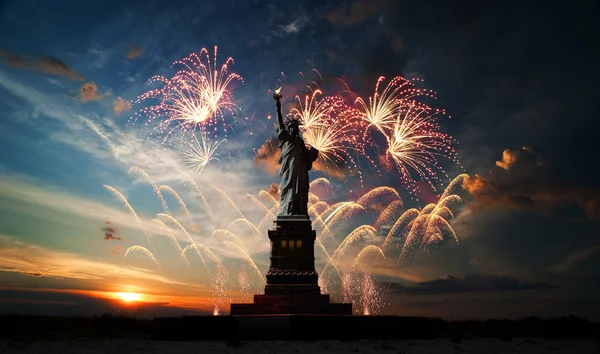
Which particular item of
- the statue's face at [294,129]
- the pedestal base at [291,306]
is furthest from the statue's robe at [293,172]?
the pedestal base at [291,306]

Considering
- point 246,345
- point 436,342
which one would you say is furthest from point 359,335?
point 246,345

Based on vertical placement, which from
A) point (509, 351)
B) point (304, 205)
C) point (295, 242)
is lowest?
point (509, 351)

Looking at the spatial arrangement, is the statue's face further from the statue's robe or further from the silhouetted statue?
the statue's robe

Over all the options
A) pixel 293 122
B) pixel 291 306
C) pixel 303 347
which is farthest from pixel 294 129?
pixel 303 347

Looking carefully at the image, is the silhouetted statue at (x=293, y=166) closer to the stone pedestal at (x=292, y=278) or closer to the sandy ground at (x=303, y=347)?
the stone pedestal at (x=292, y=278)

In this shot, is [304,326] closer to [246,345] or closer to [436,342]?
[246,345]

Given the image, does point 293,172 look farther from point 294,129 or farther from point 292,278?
point 292,278
